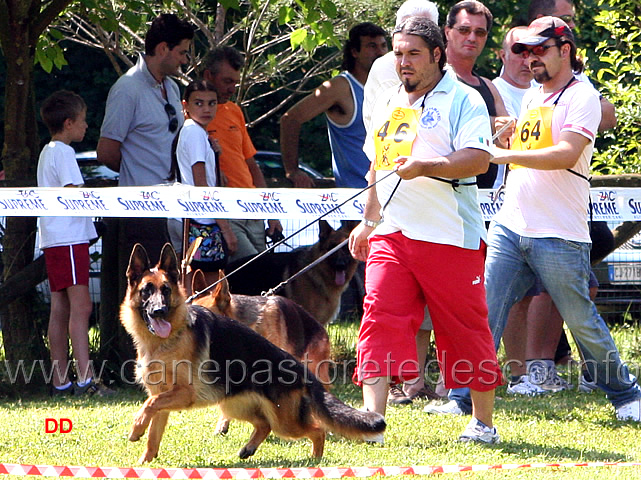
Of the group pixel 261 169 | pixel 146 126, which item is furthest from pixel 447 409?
pixel 261 169

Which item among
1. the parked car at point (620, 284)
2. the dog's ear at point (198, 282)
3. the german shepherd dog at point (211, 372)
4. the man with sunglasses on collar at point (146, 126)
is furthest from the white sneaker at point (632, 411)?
the man with sunglasses on collar at point (146, 126)

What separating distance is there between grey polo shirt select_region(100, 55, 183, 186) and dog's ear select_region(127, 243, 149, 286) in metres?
2.10

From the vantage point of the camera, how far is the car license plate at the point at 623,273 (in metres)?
8.34

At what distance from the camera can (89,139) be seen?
15352 millimetres

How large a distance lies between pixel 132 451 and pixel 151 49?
339cm

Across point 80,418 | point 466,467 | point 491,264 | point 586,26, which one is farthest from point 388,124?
point 586,26

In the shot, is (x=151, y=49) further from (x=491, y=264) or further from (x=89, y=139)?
(x=89, y=139)

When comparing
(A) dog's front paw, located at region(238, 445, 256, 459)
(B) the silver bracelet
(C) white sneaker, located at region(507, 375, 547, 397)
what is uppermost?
(B) the silver bracelet

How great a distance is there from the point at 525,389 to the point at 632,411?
46.3 inches

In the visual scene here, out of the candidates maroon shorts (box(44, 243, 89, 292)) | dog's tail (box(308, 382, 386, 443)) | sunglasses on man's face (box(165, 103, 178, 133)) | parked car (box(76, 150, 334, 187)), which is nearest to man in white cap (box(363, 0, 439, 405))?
dog's tail (box(308, 382, 386, 443))

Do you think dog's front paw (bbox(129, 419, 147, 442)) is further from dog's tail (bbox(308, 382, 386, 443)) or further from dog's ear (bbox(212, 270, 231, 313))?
dog's ear (bbox(212, 270, 231, 313))

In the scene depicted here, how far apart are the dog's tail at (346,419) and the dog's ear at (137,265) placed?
1.09 meters

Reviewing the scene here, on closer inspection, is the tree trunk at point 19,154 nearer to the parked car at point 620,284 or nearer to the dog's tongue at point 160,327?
the dog's tongue at point 160,327

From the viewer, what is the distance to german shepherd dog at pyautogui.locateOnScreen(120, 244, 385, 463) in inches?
187
